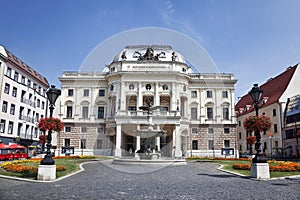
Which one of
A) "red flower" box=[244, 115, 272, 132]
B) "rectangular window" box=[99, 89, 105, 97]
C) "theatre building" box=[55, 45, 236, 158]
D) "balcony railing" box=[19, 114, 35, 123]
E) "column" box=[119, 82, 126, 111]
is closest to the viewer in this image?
"red flower" box=[244, 115, 272, 132]

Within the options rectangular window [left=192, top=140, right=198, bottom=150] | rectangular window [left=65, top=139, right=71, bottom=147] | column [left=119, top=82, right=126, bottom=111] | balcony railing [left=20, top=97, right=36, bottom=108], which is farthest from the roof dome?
balcony railing [left=20, top=97, right=36, bottom=108]

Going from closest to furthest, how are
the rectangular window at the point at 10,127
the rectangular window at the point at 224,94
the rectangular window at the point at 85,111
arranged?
the rectangular window at the point at 10,127
the rectangular window at the point at 85,111
the rectangular window at the point at 224,94

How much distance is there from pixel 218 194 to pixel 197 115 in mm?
40372

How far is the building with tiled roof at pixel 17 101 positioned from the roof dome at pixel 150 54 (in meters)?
17.8

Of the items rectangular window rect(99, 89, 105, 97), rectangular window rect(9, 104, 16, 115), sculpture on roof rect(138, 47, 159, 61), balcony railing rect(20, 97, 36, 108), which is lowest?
rectangular window rect(9, 104, 16, 115)

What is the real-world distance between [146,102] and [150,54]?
925cm

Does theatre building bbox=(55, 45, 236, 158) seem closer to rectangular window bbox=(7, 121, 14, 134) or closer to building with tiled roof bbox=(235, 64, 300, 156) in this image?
building with tiled roof bbox=(235, 64, 300, 156)

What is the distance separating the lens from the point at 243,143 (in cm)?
6003

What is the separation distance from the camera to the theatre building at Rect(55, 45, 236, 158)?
1797 inches

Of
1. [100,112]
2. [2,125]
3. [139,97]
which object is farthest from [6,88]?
[139,97]

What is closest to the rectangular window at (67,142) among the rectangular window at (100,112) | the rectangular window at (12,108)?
the rectangular window at (100,112)

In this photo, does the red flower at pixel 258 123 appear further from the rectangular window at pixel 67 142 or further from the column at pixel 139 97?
the rectangular window at pixel 67 142

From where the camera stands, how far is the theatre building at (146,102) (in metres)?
45.7

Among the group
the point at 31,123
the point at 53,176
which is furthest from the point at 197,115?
the point at 53,176
